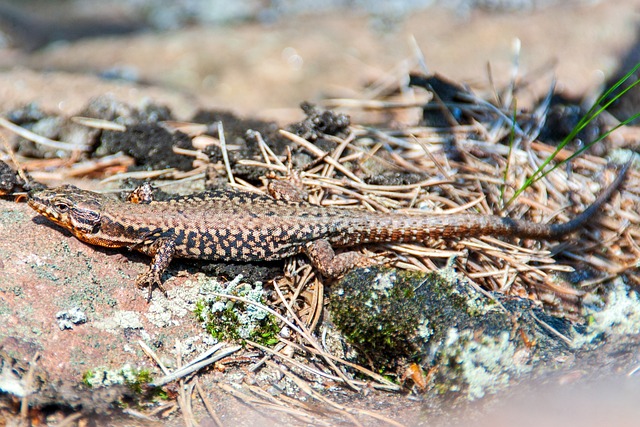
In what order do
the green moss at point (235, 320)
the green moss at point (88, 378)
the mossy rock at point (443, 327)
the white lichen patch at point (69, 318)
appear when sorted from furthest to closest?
1. the green moss at point (235, 320)
2. the white lichen patch at point (69, 318)
3. the mossy rock at point (443, 327)
4. the green moss at point (88, 378)

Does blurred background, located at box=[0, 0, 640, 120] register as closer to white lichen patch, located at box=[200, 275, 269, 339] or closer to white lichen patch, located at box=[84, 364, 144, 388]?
white lichen patch, located at box=[200, 275, 269, 339]

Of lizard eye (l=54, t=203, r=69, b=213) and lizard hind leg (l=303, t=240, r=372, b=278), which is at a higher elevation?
lizard eye (l=54, t=203, r=69, b=213)

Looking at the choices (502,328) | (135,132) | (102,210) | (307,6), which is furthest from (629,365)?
(307,6)

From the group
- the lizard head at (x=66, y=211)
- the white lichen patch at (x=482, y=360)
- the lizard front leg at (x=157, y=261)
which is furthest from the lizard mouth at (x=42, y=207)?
the white lichen patch at (x=482, y=360)

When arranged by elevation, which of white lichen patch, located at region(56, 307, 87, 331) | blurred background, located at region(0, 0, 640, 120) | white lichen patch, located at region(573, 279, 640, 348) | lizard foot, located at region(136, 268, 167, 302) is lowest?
white lichen patch, located at region(56, 307, 87, 331)

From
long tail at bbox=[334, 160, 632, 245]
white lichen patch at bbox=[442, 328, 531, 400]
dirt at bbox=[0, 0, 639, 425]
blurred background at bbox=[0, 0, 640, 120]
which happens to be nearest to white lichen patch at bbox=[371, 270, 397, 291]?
long tail at bbox=[334, 160, 632, 245]

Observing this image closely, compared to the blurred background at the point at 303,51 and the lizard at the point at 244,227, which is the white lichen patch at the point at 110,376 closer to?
the lizard at the point at 244,227
